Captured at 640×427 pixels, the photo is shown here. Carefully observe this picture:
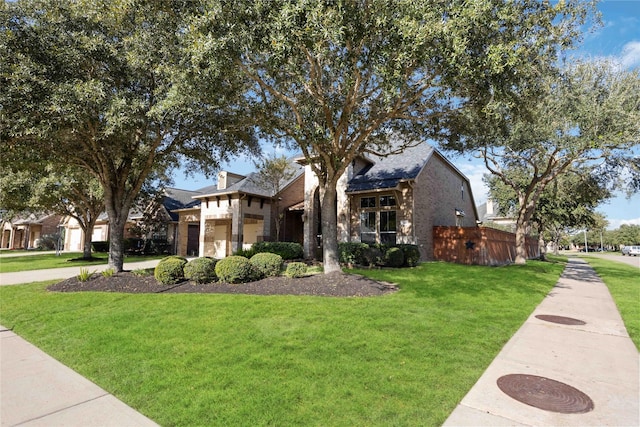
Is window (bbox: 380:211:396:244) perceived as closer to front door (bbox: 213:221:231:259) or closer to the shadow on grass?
the shadow on grass

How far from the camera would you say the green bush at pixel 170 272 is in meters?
10.2

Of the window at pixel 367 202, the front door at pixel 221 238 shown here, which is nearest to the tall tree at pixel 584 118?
the window at pixel 367 202

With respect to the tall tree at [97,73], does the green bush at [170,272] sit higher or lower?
lower

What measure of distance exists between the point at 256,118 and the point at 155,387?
9467mm

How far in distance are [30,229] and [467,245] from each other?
55620 mm

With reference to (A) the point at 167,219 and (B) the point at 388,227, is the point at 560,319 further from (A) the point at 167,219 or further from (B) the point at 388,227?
(A) the point at 167,219

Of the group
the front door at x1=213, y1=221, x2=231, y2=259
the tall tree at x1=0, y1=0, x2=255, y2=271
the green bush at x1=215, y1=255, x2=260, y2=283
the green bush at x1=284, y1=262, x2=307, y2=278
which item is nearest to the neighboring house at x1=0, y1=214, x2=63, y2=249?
the front door at x1=213, y1=221, x2=231, y2=259

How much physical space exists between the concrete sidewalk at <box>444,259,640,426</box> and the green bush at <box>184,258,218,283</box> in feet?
26.5

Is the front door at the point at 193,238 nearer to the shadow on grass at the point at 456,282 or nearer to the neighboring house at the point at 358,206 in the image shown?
the neighboring house at the point at 358,206

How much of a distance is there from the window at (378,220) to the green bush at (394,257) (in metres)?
2.85

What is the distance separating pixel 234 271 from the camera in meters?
10.0

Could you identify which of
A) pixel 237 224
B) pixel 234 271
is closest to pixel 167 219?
pixel 237 224

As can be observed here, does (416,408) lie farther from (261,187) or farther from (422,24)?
(261,187)

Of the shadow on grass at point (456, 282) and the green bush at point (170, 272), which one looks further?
the green bush at point (170, 272)
